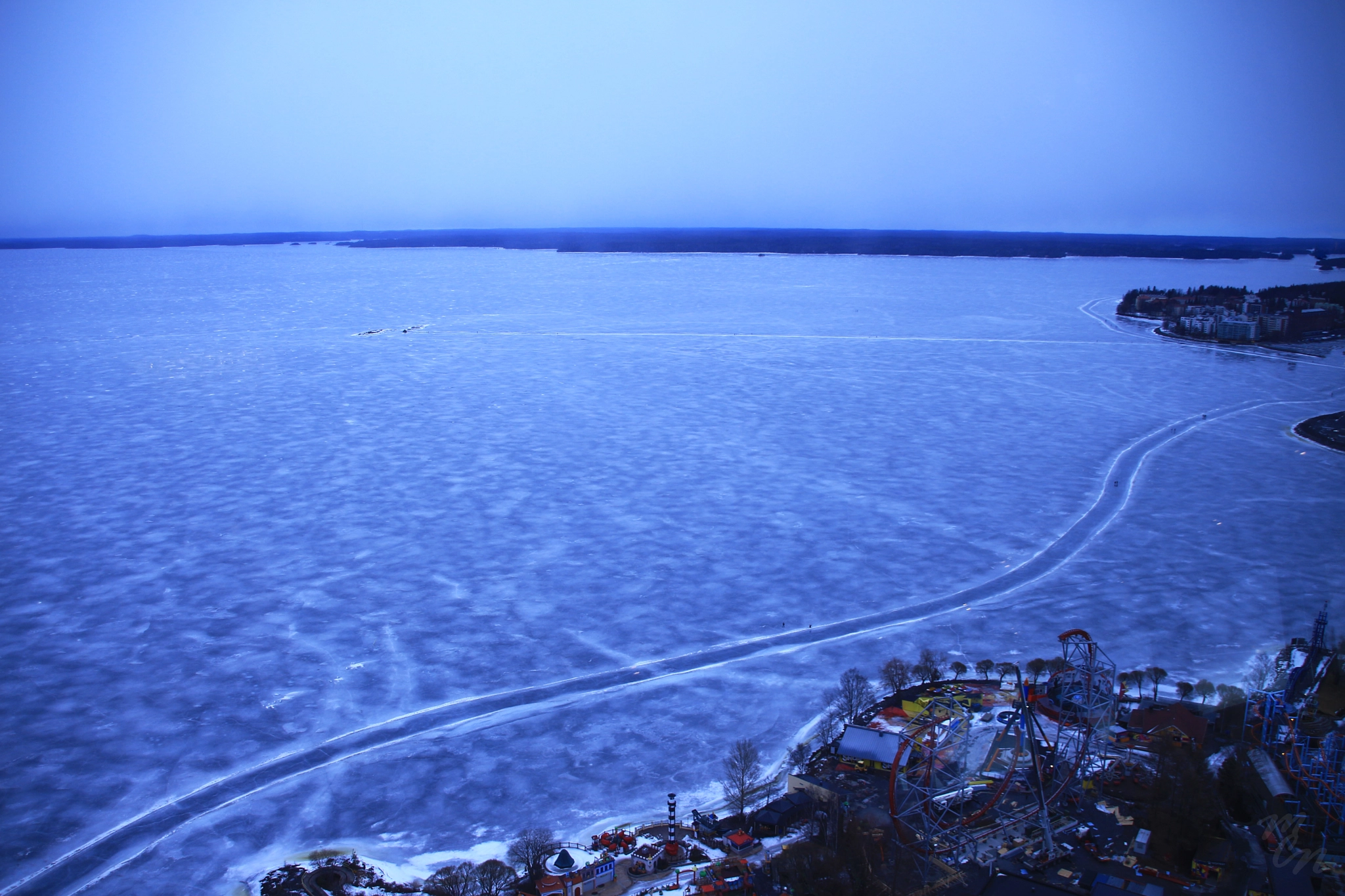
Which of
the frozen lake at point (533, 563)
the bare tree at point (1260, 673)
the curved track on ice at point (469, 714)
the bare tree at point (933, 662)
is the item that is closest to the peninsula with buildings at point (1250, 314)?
the frozen lake at point (533, 563)

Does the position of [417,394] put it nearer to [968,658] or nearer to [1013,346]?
[968,658]

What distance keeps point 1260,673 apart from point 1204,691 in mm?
646

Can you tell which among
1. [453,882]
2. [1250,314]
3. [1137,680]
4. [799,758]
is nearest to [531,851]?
[453,882]

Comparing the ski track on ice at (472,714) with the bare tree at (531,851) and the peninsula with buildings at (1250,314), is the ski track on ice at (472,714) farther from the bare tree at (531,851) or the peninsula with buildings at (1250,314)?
the peninsula with buildings at (1250,314)

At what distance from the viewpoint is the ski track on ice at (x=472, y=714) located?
17.7ft

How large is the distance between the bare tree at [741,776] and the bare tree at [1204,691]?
3.38 metres

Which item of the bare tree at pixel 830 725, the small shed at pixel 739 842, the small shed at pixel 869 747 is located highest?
the small shed at pixel 869 747

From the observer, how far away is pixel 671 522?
10.6 m

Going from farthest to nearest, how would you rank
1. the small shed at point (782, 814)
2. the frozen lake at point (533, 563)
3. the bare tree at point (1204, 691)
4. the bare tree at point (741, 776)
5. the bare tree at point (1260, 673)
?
1. the bare tree at point (1260, 673)
2. the bare tree at point (1204, 691)
3. the frozen lake at point (533, 563)
4. the bare tree at point (741, 776)
5. the small shed at point (782, 814)

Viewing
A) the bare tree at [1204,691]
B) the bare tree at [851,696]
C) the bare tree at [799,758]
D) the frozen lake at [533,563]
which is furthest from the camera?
the bare tree at [1204,691]

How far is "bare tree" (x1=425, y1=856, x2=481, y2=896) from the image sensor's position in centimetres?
504

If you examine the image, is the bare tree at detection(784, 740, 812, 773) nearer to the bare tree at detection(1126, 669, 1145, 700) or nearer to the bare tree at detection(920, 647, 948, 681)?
the bare tree at detection(920, 647, 948, 681)

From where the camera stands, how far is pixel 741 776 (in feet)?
19.5

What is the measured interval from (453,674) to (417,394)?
10660 millimetres
